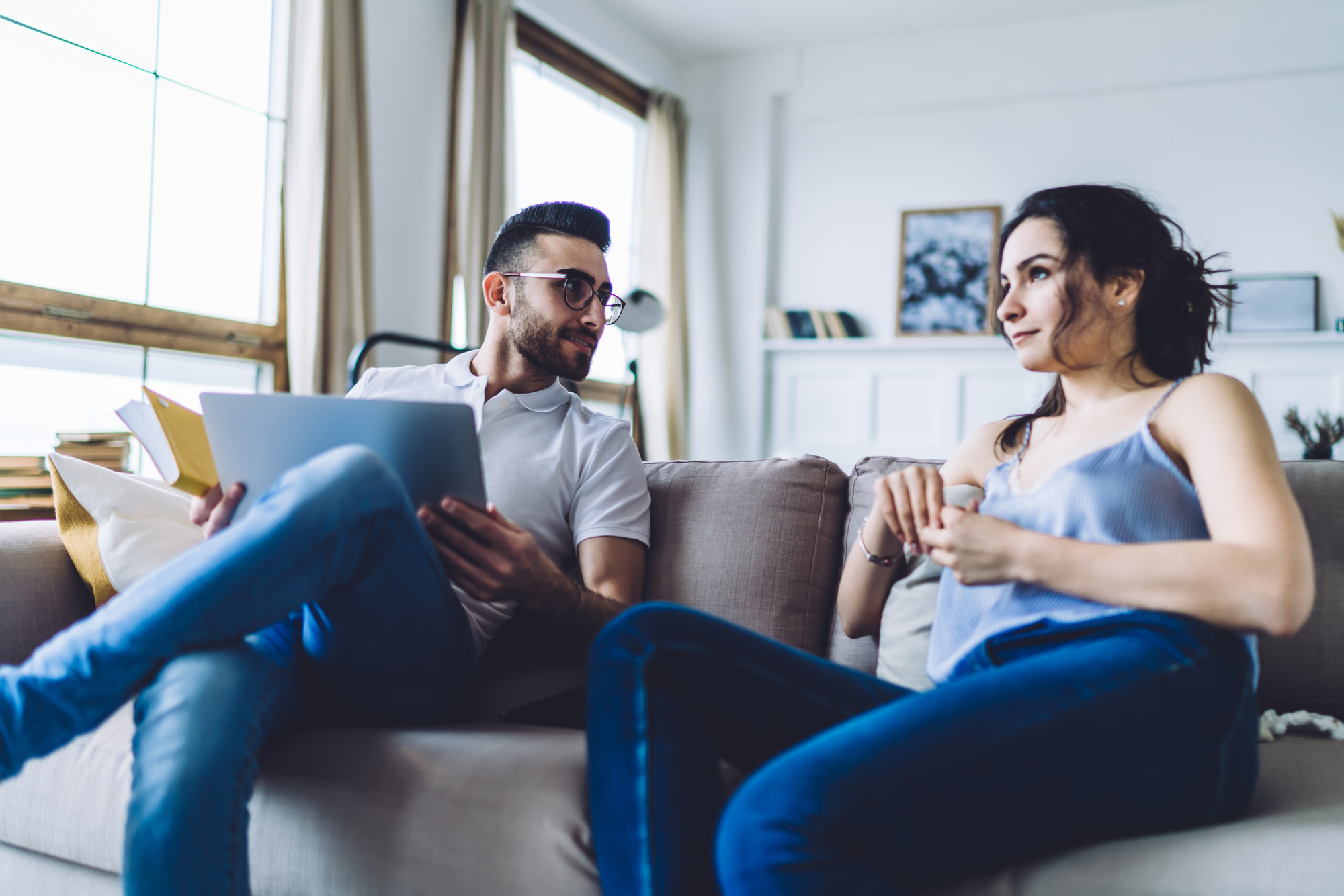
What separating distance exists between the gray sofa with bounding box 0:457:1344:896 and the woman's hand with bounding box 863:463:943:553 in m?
0.36

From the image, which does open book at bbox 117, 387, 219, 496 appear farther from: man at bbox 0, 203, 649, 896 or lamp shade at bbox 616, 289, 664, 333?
lamp shade at bbox 616, 289, 664, 333

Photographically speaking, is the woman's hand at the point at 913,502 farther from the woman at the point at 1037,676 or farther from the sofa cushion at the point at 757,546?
the sofa cushion at the point at 757,546

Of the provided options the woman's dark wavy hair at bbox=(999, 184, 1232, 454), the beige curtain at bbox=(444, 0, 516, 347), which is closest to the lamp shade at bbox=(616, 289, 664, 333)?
the beige curtain at bbox=(444, 0, 516, 347)

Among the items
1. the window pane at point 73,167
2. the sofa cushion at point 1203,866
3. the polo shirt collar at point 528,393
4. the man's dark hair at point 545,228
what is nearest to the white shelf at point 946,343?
the window pane at point 73,167

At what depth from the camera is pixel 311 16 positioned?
3.30m

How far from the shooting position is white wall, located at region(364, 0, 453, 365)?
3705 mm

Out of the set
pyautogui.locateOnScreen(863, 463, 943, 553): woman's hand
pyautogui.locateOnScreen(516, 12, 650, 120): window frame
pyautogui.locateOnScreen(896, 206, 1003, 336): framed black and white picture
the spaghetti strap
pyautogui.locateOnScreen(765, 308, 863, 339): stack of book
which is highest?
pyautogui.locateOnScreen(516, 12, 650, 120): window frame

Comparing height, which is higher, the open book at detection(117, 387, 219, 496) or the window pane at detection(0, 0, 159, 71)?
the window pane at detection(0, 0, 159, 71)

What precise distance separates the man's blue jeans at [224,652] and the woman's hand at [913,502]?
0.53 metres

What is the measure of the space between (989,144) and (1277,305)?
1.58m

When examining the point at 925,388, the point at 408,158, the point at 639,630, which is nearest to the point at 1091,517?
the point at 639,630

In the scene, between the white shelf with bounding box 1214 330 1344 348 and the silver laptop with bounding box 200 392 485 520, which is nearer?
the silver laptop with bounding box 200 392 485 520

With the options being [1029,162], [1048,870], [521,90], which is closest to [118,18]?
[521,90]

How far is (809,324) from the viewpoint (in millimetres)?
5469
